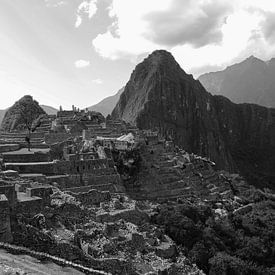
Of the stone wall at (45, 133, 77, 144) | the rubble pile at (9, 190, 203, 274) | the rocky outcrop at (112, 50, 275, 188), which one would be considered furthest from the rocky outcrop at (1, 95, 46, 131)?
the rocky outcrop at (112, 50, 275, 188)

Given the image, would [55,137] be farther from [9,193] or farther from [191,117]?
[191,117]

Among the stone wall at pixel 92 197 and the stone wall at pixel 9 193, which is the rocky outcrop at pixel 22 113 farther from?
the stone wall at pixel 9 193

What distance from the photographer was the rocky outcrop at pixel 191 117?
148500 millimetres

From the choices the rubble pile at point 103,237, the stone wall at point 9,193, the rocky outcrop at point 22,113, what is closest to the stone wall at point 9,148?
the rubble pile at point 103,237

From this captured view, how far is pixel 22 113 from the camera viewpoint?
75750 mm

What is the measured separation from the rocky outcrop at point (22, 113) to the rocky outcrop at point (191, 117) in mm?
55310

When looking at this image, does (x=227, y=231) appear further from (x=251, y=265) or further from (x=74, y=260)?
(x=74, y=260)

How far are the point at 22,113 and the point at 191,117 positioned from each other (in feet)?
329

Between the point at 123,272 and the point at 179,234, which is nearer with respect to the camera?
the point at 123,272

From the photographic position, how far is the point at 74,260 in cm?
1341

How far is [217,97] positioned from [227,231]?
168 m

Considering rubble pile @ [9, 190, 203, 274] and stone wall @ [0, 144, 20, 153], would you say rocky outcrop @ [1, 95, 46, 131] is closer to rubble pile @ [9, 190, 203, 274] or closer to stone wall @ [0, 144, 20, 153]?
stone wall @ [0, 144, 20, 153]

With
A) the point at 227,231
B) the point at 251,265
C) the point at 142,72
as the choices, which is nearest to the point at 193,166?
the point at 227,231

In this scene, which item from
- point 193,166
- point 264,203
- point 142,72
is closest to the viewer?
point 264,203
